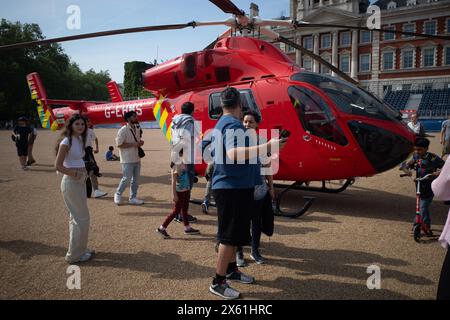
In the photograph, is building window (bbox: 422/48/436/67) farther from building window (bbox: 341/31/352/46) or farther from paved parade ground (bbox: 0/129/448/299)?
paved parade ground (bbox: 0/129/448/299)

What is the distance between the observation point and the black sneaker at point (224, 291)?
311 centimetres

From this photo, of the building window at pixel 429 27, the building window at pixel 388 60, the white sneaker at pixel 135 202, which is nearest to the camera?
the white sneaker at pixel 135 202

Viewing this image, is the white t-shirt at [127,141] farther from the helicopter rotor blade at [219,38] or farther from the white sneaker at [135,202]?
the helicopter rotor blade at [219,38]

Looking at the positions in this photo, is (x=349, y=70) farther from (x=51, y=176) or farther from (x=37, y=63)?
(x=37, y=63)

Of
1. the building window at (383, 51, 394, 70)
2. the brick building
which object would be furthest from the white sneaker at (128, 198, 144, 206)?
the building window at (383, 51, 394, 70)

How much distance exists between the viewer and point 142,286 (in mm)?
3377

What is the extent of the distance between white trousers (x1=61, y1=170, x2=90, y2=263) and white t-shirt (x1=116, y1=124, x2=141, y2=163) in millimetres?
2636

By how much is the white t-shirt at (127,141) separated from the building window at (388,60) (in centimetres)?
4501

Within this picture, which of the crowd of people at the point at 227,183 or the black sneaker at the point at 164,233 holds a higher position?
the crowd of people at the point at 227,183

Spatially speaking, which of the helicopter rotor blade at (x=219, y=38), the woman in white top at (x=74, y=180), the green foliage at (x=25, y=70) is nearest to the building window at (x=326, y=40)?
the green foliage at (x=25, y=70)

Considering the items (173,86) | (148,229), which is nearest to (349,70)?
(173,86)
